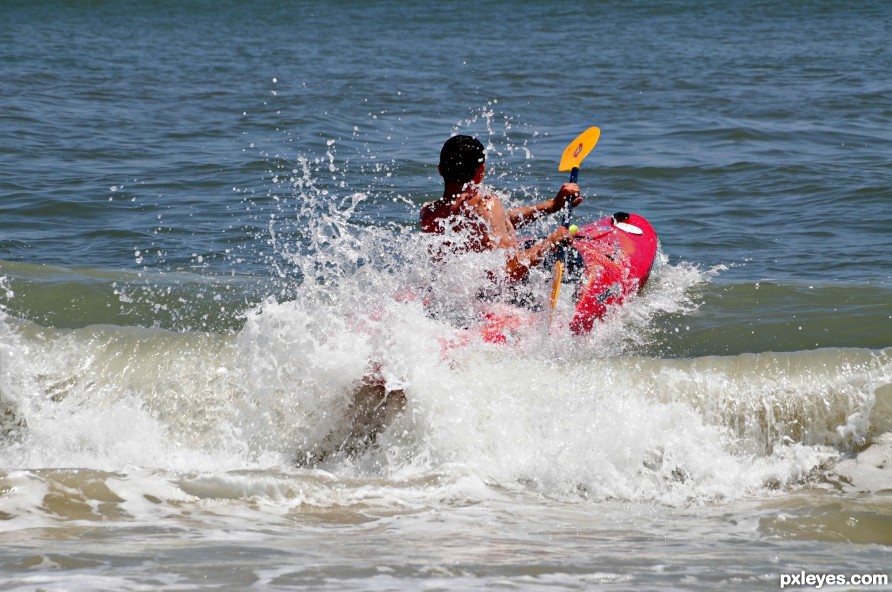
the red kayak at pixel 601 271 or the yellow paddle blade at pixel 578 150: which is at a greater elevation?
the yellow paddle blade at pixel 578 150

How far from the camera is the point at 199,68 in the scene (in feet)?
54.9

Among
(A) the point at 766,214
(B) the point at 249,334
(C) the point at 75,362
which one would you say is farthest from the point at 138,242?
(A) the point at 766,214

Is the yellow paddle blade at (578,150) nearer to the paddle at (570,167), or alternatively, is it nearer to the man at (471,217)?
the paddle at (570,167)

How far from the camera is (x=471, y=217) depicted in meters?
5.78

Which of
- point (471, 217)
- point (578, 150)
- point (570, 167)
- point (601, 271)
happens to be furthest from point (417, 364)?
point (578, 150)

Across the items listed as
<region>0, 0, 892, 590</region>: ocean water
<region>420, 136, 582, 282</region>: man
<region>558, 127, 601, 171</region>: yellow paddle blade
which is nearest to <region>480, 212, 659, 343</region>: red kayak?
<region>0, 0, 892, 590</region>: ocean water

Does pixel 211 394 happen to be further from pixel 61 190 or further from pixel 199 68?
pixel 199 68

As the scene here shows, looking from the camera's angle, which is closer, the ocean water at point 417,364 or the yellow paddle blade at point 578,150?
the ocean water at point 417,364

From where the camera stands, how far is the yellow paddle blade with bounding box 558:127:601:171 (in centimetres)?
660

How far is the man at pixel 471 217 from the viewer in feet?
19.0

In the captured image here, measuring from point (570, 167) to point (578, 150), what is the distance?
0.15 metres

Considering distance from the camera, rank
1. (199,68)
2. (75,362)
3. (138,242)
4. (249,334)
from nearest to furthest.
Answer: (249,334), (75,362), (138,242), (199,68)

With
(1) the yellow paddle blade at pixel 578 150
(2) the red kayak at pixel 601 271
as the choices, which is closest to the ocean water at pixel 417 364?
(2) the red kayak at pixel 601 271

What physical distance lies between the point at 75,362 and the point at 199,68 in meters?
11.1
